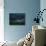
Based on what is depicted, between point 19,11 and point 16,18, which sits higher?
point 19,11

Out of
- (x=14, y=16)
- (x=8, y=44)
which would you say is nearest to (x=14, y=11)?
(x=14, y=16)

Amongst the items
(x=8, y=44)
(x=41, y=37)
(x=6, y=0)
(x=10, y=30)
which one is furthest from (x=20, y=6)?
(x=41, y=37)

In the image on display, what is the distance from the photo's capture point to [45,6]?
4539 mm

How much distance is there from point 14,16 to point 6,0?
75 cm

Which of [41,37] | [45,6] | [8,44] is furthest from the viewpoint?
[45,6]

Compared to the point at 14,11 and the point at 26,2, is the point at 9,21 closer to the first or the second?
the point at 14,11

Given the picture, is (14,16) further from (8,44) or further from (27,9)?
(8,44)

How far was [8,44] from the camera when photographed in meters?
3.92

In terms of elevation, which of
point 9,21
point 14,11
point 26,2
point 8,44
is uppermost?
point 26,2

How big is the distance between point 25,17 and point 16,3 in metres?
0.70

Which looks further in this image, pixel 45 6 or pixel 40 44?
pixel 45 6

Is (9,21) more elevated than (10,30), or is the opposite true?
(9,21)

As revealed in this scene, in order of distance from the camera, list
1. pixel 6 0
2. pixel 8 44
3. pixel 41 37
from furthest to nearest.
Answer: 1. pixel 6 0
2. pixel 8 44
3. pixel 41 37

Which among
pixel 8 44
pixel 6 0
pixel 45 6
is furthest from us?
pixel 6 0
